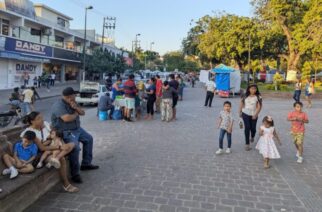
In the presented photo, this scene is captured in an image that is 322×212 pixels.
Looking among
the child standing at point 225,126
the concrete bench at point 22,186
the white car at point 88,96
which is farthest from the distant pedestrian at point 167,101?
the white car at point 88,96

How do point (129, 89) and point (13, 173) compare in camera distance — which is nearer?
point (13, 173)

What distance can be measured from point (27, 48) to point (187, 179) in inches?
1124

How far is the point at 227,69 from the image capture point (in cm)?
2730

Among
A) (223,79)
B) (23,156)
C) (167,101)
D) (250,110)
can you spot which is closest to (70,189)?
(23,156)

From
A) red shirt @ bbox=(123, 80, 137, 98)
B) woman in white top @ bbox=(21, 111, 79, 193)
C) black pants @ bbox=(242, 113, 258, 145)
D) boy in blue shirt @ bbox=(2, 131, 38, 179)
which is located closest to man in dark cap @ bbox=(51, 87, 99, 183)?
woman in white top @ bbox=(21, 111, 79, 193)

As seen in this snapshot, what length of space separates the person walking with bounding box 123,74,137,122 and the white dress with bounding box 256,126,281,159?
20.5 ft

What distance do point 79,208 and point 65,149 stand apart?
1.00 metres

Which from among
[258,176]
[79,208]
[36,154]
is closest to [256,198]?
[258,176]

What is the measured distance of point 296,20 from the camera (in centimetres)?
3388

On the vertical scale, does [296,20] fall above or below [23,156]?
above

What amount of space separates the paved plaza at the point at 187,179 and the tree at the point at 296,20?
24.7 metres

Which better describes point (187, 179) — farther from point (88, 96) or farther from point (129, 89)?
point (88, 96)

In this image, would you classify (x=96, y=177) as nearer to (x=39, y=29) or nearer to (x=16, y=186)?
(x=16, y=186)

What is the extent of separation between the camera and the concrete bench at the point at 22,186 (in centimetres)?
383
